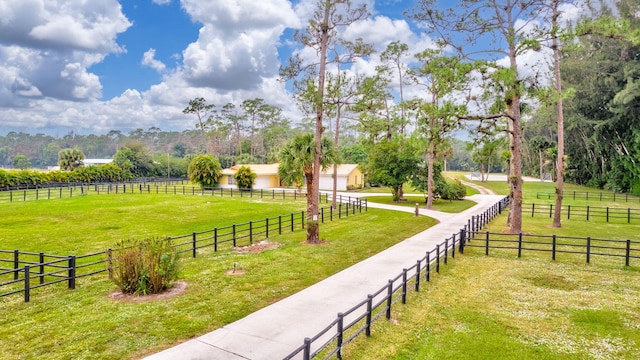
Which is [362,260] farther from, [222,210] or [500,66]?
[222,210]

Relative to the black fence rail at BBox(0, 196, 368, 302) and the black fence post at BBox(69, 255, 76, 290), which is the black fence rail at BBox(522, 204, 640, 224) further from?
the black fence post at BBox(69, 255, 76, 290)

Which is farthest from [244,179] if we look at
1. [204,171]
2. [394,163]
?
[394,163]

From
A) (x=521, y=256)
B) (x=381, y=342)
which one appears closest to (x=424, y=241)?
(x=521, y=256)

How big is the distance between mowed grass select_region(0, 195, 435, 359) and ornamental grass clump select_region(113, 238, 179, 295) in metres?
0.66

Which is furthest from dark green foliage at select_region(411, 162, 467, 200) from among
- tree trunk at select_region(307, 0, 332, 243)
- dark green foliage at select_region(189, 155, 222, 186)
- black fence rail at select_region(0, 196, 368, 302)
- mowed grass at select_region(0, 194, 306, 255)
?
dark green foliage at select_region(189, 155, 222, 186)

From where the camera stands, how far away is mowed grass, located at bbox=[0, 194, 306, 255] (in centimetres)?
1897

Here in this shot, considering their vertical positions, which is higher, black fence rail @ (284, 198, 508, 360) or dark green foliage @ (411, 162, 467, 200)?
dark green foliage @ (411, 162, 467, 200)

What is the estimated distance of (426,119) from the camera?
61.4ft

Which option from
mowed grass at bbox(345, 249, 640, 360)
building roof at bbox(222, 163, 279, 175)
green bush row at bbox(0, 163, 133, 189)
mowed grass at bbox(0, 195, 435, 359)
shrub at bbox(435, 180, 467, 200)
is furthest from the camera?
building roof at bbox(222, 163, 279, 175)

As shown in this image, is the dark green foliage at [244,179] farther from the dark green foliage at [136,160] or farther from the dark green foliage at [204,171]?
the dark green foliage at [136,160]

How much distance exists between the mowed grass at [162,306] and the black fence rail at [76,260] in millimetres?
474

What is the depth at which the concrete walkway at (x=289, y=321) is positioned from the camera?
734 centimetres

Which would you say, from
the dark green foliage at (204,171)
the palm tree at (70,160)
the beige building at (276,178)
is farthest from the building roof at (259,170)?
the palm tree at (70,160)

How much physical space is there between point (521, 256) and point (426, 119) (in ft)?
25.1
